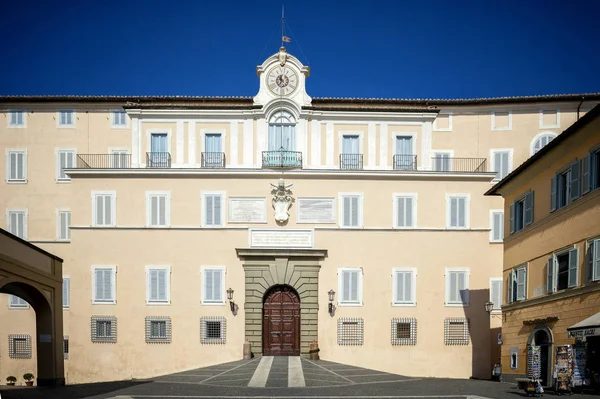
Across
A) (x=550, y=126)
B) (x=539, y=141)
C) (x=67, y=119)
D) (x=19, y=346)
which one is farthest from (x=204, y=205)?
(x=550, y=126)

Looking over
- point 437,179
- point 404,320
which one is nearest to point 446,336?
point 404,320

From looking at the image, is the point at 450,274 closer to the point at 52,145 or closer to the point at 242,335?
the point at 242,335

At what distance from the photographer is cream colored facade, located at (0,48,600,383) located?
103 ft

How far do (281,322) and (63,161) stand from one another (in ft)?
53.8

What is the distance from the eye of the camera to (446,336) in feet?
103

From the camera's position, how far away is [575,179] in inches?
805

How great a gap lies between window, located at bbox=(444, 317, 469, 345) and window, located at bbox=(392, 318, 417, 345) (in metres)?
1.76

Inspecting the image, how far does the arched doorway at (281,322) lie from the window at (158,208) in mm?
7052

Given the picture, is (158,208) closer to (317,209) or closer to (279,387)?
(317,209)

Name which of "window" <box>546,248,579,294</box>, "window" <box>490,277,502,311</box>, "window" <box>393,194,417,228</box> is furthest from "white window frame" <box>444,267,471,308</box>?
"window" <box>546,248,579,294</box>

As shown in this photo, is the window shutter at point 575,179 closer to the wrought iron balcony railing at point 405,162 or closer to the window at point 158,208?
the wrought iron balcony railing at point 405,162

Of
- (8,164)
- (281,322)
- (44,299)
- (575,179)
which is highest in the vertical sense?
(8,164)

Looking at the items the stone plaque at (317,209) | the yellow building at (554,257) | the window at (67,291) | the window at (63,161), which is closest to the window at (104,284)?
the window at (67,291)

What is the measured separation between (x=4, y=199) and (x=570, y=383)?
31.7 metres
